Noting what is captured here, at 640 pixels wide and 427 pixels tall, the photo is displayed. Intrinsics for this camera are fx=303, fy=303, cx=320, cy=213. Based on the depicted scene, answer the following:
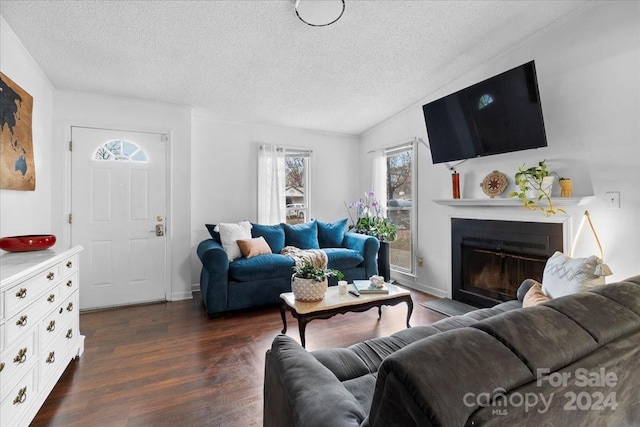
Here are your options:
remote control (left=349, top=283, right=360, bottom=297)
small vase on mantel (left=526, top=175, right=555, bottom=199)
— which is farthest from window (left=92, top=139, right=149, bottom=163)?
small vase on mantel (left=526, top=175, right=555, bottom=199)

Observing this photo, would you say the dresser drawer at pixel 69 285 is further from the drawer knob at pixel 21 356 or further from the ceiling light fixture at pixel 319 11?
the ceiling light fixture at pixel 319 11

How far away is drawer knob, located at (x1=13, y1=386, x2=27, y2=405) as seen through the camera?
4.56 feet

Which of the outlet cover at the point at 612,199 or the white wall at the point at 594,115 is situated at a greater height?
the white wall at the point at 594,115

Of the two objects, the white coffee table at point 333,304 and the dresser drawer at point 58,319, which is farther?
the white coffee table at point 333,304

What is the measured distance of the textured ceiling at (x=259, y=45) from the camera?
7.16ft

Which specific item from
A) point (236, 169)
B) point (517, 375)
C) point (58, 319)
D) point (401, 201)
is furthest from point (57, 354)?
point (401, 201)

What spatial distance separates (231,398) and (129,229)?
2.44m

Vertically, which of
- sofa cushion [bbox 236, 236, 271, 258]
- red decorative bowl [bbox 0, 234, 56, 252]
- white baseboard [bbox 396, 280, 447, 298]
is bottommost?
white baseboard [bbox 396, 280, 447, 298]

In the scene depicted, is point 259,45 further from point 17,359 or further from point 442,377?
point 442,377

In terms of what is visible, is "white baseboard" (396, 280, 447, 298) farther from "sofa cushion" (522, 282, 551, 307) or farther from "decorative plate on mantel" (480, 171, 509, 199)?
"sofa cushion" (522, 282, 551, 307)

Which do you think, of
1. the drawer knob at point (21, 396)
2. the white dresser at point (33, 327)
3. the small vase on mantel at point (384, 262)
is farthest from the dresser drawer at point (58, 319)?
the small vase on mantel at point (384, 262)

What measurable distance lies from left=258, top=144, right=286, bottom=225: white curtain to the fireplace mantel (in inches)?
83.1

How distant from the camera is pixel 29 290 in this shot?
1498 millimetres

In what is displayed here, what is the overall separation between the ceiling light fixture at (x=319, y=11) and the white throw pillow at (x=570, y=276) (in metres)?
2.27
